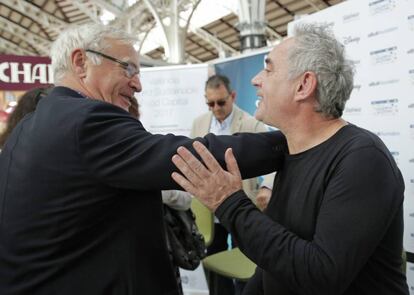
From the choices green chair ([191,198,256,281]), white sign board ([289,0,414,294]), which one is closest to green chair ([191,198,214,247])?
green chair ([191,198,256,281])

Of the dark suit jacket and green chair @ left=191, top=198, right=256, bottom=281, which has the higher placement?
the dark suit jacket

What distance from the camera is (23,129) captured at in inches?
49.8

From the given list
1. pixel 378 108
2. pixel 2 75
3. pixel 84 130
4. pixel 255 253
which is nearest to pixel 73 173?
pixel 84 130

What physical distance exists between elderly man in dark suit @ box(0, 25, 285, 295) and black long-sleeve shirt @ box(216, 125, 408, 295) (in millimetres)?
196

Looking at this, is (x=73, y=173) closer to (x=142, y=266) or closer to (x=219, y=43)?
(x=142, y=266)

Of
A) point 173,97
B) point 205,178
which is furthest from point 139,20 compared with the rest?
point 205,178

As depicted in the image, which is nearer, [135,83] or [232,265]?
[135,83]

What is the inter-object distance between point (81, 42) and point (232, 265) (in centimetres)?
196

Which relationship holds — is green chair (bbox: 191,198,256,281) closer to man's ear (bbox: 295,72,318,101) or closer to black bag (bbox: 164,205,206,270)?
black bag (bbox: 164,205,206,270)

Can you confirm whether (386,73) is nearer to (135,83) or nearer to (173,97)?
(135,83)

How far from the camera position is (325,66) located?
45.3 inches

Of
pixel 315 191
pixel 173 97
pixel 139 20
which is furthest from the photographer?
pixel 139 20

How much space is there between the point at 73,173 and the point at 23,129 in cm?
26

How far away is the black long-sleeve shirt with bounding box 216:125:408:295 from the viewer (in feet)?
3.22
